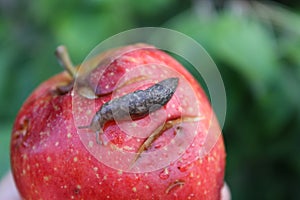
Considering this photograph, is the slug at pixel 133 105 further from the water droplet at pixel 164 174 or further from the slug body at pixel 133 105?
the water droplet at pixel 164 174

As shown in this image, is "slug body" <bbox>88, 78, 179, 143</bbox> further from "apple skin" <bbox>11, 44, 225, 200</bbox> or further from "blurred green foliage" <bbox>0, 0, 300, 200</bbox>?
"blurred green foliage" <bbox>0, 0, 300, 200</bbox>

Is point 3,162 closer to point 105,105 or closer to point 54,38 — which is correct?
point 54,38

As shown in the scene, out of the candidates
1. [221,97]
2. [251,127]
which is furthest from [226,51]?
[221,97]

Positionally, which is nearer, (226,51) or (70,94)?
(70,94)

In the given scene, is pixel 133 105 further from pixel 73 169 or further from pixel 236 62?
pixel 236 62

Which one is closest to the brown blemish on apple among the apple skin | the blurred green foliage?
the apple skin

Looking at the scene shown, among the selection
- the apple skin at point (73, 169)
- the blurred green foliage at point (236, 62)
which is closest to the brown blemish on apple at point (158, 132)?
the apple skin at point (73, 169)
